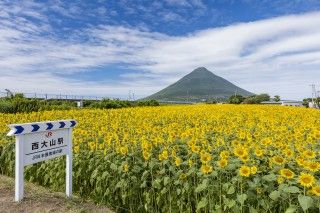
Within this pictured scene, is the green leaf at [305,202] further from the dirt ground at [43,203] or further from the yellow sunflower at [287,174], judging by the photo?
the dirt ground at [43,203]

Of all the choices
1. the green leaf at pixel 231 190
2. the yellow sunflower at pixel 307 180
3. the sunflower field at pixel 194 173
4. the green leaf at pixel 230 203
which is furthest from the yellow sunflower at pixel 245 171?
the yellow sunflower at pixel 307 180

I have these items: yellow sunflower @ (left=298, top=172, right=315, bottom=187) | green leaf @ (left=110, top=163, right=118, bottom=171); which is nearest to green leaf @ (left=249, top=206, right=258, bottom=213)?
yellow sunflower @ (left=298, top=172, right=315, bottom=187)

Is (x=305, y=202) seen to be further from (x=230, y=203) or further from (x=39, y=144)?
(x=39, y=144)

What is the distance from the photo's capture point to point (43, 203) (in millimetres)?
5188

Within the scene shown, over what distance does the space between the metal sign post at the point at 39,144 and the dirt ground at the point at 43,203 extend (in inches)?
6.1

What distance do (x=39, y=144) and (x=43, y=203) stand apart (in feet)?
2.79

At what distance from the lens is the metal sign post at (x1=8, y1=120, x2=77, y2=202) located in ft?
16.3

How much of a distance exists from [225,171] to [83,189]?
114 inches

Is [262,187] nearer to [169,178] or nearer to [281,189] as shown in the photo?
[281,189]

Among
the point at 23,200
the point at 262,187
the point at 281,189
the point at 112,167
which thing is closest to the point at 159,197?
the point at 112,167

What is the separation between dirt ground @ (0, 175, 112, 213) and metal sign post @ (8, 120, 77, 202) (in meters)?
0.15

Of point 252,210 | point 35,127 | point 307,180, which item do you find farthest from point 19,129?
point 307,180

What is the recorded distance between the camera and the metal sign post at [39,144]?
498 cm

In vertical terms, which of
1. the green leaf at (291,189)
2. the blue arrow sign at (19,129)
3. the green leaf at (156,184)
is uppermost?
the blue arrow sign at (19,129)
